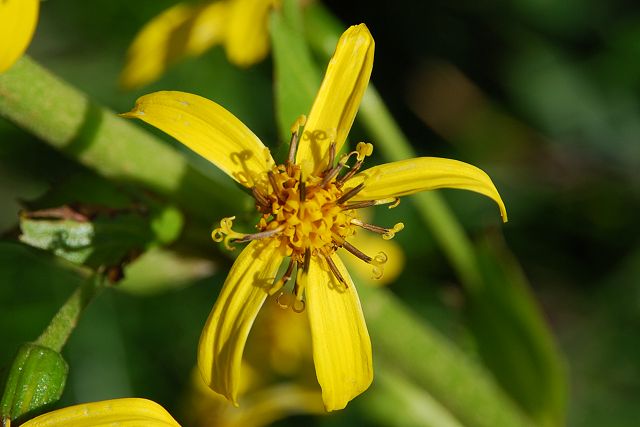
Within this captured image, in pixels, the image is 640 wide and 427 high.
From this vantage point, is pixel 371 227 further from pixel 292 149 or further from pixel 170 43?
pixel 170 43

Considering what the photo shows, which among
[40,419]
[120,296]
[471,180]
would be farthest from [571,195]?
[40,419]

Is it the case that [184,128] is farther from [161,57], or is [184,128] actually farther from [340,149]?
[161,57]

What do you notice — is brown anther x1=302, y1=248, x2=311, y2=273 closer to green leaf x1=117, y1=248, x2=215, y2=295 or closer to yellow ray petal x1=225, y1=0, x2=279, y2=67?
green leaf x1=117, y1=248, x2=215, y2=295

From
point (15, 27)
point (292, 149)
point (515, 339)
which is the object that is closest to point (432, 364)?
point (515, 339)

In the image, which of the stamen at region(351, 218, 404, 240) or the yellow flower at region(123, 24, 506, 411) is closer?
the yellow flower at region(123, 24, 506, 411)

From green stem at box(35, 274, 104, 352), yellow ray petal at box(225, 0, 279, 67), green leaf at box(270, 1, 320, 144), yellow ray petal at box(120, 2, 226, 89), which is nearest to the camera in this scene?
green stem at box(35, 274, 104, 352)

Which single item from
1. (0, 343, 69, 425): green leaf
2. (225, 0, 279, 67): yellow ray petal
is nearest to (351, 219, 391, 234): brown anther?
(225, 0, 279, 67): yellow ray petal
